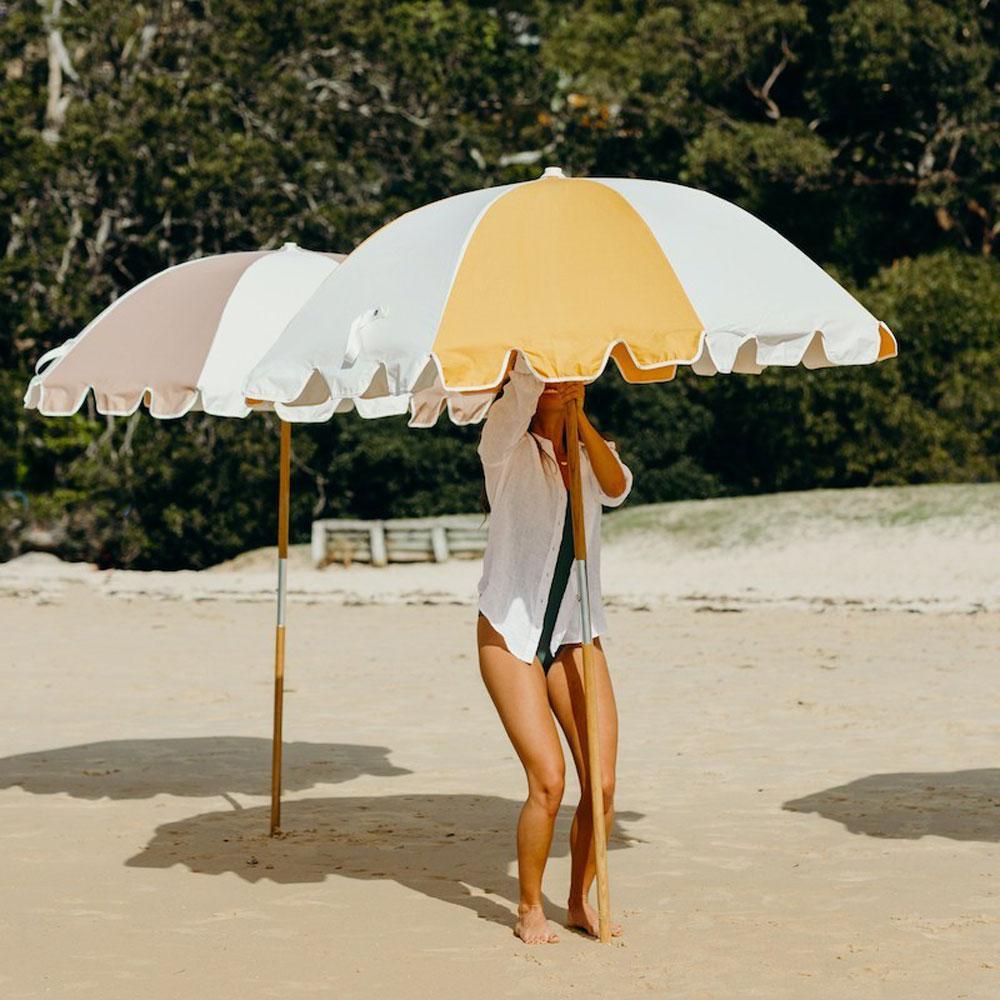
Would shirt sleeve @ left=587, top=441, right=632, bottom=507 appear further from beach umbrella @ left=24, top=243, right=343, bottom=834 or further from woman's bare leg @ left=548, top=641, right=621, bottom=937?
beach umbrella @ left=24, top=243, right=343, bottom=834

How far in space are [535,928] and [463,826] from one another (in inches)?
83.6

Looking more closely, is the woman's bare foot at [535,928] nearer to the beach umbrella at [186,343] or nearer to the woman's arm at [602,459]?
→ the woman's arm at [602,459]

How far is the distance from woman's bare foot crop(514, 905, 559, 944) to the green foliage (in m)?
22.1

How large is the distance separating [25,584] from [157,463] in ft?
20.6

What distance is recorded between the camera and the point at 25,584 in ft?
70.6

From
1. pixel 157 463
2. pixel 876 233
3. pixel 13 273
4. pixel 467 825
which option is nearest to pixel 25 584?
pixel 157 463

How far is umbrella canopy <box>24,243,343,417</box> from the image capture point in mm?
6750

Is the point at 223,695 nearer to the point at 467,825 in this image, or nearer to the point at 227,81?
the point at 467,825

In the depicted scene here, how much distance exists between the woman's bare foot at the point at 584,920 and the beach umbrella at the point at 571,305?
Answer: 0.14 meters

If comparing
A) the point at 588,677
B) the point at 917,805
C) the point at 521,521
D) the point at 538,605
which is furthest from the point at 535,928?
the point at 917,805

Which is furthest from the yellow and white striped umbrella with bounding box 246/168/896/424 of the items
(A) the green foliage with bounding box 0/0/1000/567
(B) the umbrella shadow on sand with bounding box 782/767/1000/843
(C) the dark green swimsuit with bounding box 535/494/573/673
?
(A) the green foliage with bounding box 0/0/1000/567

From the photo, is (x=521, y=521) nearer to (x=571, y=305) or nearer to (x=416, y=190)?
(x=571, y=305)

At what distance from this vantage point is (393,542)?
2481 cm

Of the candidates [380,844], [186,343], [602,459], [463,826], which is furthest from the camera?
[463,826]
